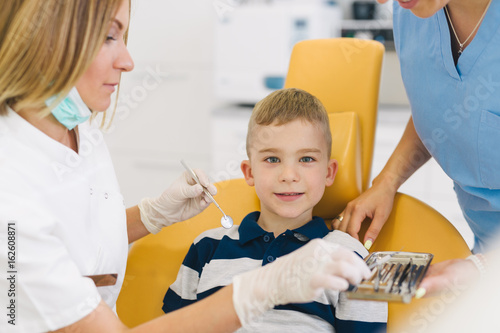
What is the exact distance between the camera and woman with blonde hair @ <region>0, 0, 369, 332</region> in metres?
0.90

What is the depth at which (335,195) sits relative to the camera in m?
1.48

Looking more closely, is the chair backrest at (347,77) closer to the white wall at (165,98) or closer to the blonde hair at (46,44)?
the blonde hair at (46,44)

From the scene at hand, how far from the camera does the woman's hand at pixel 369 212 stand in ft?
4.49

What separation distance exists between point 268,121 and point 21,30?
2.02ft

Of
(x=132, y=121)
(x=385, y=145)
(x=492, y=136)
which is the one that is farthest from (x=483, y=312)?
(x=132, y=121)

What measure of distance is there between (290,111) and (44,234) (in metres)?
0.65

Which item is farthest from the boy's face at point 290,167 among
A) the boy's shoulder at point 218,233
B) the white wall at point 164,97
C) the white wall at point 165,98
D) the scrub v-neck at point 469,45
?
the white wall at point 164,97

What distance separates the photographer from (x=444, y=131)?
124cm

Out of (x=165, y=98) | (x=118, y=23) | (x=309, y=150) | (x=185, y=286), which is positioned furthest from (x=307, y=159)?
(x=165, y=98)

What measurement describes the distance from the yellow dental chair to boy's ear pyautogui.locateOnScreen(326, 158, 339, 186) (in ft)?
0.12

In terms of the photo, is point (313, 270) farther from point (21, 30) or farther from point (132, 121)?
point (132, 121)

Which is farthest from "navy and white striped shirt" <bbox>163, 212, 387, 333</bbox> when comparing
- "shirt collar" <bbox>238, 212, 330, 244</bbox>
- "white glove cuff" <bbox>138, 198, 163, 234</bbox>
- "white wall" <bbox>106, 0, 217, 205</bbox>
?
"white wall" <bbox>106, 0, 217, 205</bbox>

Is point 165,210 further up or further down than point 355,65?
further down

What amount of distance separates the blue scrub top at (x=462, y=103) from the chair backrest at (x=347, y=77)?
154 millimetres
